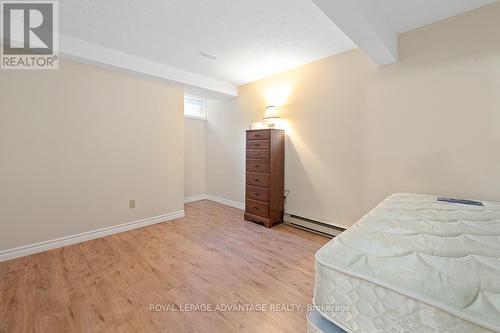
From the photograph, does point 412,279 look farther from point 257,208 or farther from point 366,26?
point 257,208

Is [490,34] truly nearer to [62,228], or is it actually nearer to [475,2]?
[475,2]

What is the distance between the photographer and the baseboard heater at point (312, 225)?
2776 mm

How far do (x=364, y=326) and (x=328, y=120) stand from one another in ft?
8.05

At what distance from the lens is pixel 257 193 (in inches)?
127

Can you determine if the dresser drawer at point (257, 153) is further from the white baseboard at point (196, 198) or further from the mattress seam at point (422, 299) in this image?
the mattress seam at point (422, 299)

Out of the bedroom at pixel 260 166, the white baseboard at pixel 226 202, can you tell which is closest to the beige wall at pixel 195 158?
the white baseboard at pixel 226 202

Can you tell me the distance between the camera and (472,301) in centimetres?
62

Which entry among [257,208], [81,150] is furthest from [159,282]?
[81,150]

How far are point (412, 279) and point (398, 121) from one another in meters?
2.07

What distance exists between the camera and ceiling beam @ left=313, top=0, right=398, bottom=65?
1.46 meters

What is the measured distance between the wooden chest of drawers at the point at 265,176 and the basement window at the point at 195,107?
73.7 inches

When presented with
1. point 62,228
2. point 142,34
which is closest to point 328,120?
point 142,34

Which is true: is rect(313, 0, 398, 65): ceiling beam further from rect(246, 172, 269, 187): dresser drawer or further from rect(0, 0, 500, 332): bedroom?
rect(246, 172, 269, 187): dresser drawer

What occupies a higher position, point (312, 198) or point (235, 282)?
point (312, 198)
